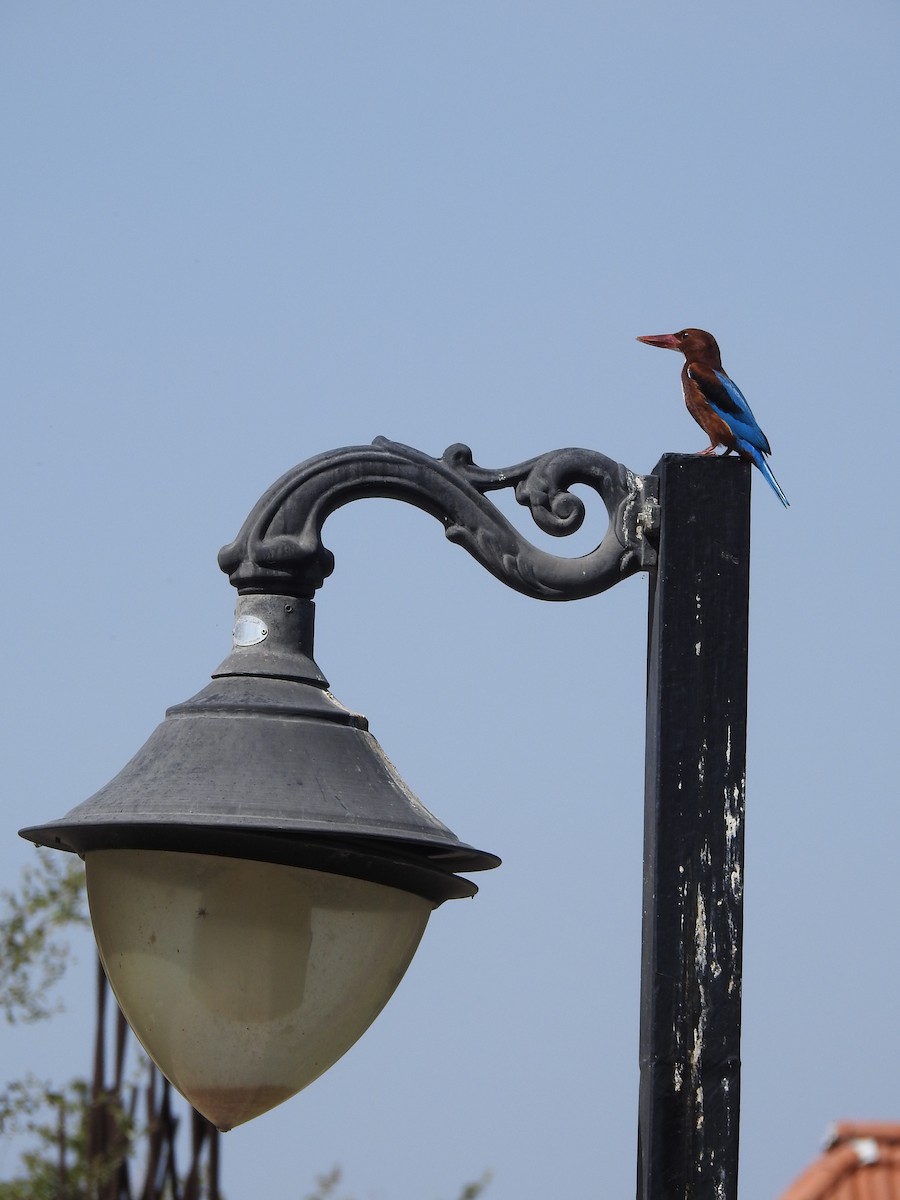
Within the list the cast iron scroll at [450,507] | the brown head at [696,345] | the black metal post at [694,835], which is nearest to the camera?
the black metal post at [694,835]

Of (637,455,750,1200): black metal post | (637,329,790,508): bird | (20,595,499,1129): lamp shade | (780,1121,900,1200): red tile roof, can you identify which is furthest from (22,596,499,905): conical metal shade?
(780,1121,900,1200): red tile roof

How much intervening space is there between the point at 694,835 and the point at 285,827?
614mm

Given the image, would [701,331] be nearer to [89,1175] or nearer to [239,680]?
[239,680]

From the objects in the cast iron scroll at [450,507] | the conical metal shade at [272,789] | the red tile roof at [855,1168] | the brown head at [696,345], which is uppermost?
the brown head at [696,345]

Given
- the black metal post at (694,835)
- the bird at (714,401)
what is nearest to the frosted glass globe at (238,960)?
the black metal post at (694,835)

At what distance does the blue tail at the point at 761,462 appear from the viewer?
3.11 metres

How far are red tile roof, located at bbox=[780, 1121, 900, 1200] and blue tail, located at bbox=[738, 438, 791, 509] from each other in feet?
4.65

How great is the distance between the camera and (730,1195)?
8.45 feet

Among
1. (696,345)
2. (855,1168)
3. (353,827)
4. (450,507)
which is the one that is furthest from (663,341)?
(855,1168)

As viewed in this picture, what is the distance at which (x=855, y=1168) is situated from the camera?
1879 millimetres

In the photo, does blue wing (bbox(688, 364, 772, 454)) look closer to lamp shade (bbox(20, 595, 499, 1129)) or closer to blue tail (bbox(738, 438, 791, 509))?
blue tail (bbox(738, 438, 791, 509))

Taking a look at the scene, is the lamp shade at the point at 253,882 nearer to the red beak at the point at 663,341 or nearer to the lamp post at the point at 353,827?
the lamp post at the point at 353,827

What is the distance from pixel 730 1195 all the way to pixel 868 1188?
753 mm

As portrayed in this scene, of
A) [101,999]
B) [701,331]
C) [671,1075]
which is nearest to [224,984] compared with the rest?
[671,1075]
